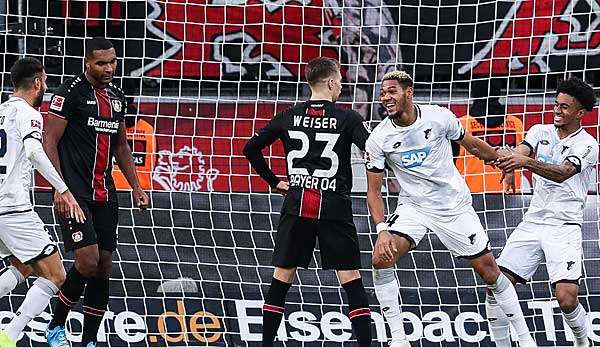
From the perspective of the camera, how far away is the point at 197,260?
32.5 ft

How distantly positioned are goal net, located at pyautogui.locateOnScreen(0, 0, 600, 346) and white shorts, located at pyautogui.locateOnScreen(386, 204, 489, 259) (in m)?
1.74

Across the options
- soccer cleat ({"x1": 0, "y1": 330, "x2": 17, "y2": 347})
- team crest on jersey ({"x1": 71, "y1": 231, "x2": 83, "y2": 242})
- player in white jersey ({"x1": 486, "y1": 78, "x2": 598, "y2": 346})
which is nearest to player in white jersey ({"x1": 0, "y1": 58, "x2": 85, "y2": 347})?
team crest on jersey ({"x1": 71, "y1": 231, "x2": 83, "y2": 242})

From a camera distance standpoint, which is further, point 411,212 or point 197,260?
point 197,260

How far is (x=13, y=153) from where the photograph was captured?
777 centimetres

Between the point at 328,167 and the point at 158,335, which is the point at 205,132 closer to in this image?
the point at 158,335

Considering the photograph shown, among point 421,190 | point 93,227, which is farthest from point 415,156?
point 93,227

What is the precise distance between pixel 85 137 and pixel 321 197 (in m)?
1.63

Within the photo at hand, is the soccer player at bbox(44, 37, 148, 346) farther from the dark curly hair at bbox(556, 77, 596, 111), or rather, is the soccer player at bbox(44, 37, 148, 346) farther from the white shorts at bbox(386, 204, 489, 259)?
the dark curly hair at bbox(556, 77, 596, 111)

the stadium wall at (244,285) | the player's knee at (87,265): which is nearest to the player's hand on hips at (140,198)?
the player's knee at (87,265)

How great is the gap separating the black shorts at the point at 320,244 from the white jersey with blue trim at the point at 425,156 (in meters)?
0.46

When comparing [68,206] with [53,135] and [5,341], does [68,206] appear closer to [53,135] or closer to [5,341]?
[53,135]

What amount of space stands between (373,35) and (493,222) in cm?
190

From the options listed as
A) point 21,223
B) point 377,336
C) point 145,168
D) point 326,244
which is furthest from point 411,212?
point 145,168

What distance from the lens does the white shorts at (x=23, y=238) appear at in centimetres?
771
